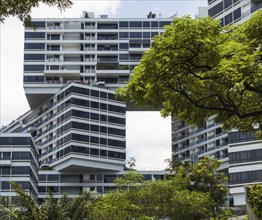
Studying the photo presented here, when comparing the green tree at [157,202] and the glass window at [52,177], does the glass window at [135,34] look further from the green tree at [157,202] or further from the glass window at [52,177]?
the green tree at [157,202]

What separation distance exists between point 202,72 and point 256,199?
6.80 meters

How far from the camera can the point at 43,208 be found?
3444cm

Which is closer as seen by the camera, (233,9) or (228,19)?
(233,9)

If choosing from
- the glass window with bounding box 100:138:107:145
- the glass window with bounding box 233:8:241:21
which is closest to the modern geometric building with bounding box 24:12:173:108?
the glass window with bounding box 100:138:107:145

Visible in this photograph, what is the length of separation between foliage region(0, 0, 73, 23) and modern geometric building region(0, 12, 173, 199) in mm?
Result: 96489

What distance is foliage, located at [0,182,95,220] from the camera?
33.2m

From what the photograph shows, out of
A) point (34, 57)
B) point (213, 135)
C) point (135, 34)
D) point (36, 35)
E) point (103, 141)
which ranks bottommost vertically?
point (213, 135)

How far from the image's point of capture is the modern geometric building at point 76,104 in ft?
388

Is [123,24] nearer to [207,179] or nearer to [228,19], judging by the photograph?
[228,19]

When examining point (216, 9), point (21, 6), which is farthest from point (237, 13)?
point (21, 6)

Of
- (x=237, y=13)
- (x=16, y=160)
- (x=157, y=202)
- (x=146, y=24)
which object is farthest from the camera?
(x=146, y=24)

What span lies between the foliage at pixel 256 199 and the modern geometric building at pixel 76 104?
84754mm

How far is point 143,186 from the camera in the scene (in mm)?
43500

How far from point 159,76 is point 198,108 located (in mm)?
2175
